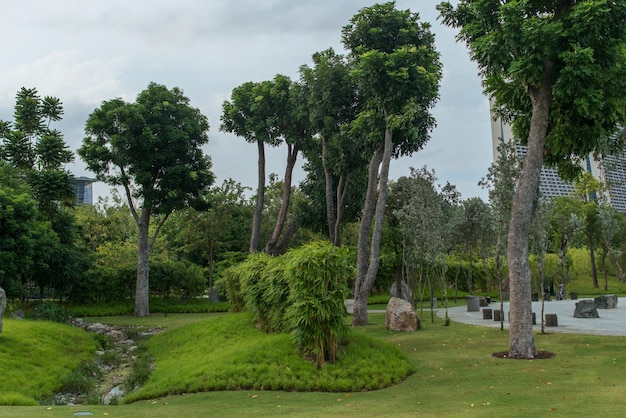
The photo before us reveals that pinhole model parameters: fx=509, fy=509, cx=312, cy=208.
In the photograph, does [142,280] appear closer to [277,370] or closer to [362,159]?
[362,159]

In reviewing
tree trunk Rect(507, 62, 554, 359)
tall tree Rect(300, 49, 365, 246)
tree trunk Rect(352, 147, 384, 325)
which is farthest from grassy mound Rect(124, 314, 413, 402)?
tall tree Rect(300, 49, 365, 246)

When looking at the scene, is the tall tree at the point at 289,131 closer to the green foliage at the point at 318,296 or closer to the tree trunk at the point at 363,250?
the tree trunk at the point at 363,250

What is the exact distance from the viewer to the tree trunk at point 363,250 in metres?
19.9

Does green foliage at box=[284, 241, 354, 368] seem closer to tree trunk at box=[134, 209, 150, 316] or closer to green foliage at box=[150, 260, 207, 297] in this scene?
tree trunk at box=[134, 209, 150, 316]

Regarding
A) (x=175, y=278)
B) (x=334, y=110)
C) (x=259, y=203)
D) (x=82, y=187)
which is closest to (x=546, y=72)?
(x=334, y=110)

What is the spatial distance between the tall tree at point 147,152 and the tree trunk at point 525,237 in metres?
20.4

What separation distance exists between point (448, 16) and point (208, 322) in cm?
1288

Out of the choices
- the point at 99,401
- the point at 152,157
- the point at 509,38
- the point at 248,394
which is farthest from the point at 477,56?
the point at 152,157

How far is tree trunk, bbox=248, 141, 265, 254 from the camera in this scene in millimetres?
29812

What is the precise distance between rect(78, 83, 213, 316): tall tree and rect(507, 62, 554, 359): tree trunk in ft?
66.9

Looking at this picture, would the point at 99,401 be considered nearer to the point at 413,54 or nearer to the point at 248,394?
the point at 248,394

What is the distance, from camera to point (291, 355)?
37.1 feet

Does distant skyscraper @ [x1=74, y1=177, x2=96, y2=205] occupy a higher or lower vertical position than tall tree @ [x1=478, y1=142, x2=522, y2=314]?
higher

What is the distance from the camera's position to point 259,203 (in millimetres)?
30422
